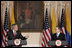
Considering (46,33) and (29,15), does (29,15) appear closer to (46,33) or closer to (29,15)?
(29,15)

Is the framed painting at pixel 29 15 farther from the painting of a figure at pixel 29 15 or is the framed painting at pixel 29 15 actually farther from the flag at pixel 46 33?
the flag at pixel 46 33

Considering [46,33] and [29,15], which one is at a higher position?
[29,15]

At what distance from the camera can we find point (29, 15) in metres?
14.7

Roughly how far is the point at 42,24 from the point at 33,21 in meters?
0.84

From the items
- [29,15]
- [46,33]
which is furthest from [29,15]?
[46,33]

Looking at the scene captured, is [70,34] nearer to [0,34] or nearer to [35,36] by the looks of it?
[35,36]

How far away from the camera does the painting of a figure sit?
1457 centimetres

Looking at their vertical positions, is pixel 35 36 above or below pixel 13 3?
below

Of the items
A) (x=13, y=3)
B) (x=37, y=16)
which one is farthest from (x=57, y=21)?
(x=13, y=3)

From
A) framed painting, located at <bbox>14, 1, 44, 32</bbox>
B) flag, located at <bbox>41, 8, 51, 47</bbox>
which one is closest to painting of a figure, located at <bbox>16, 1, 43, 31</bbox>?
framed painting, located at <bbox>14, 1, 44, 32</bbox>

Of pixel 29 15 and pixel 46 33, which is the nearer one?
pixel 46 33

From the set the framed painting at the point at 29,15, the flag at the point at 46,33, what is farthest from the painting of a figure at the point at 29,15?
the flag at the point at 46,33

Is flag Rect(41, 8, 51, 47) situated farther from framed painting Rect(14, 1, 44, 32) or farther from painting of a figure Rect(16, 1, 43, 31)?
painting of a figure Rect(16, 1, 43, 31)

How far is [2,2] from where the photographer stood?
541 inches
